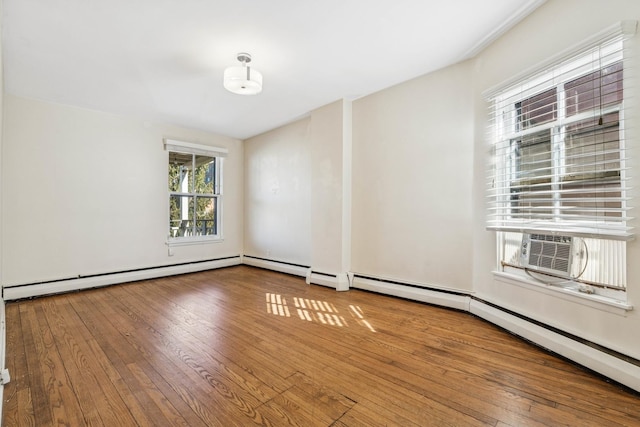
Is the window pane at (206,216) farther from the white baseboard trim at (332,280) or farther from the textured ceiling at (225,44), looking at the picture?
the white baseboard trim at (332,280)

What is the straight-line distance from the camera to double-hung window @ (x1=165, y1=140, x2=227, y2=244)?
5.00m

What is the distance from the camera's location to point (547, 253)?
221 cm

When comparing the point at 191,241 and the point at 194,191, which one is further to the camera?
the point at 194,191

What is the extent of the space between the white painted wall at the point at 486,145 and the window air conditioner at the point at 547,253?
0.65 ft

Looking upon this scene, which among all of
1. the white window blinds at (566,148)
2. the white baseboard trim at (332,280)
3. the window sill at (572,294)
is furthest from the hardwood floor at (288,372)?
the white window blinds at (566,148)

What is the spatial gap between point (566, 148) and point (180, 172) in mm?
5287

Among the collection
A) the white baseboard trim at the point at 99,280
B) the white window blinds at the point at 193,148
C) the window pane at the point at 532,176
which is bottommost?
the white baseboard trim at the point at 99,280

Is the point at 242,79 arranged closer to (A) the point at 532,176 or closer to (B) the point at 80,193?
(A) the point at 532,176

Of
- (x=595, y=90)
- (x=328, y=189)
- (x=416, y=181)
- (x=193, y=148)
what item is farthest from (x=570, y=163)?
(x=193, y=148)

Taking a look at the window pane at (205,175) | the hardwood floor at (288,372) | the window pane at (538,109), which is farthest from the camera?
the window pane at (205,175)

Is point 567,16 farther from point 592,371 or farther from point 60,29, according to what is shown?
point 60,29

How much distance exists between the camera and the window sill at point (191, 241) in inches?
193

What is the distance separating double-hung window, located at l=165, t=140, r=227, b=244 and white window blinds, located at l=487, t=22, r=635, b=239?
15.2 feet

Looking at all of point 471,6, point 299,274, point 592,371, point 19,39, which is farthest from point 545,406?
point 19,39
